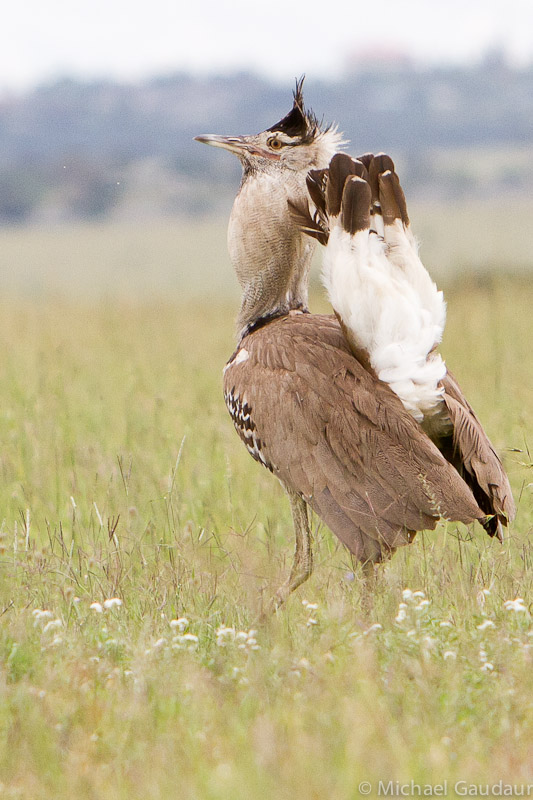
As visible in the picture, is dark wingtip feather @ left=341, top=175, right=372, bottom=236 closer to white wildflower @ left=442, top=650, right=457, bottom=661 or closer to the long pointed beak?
the long pointed beak

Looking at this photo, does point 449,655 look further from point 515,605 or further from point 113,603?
point 113,603

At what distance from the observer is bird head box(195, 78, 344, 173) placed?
4008mm

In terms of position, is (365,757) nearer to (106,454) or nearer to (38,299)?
(106,454)

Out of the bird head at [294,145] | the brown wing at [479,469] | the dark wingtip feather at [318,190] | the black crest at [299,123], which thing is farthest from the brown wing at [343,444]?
the black crest at [299,123]

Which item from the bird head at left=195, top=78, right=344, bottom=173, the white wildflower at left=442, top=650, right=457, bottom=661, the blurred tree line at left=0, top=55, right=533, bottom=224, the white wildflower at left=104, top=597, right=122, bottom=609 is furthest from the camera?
the blurred tree line at left=0, top=55, right=533, bottom=224

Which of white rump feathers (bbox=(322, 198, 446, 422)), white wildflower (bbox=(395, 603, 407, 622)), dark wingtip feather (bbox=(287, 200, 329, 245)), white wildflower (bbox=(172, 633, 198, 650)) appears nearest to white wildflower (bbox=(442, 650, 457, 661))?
white wildflower (bbox=(395, 603, 407, 622))

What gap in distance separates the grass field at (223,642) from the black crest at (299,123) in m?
1.57

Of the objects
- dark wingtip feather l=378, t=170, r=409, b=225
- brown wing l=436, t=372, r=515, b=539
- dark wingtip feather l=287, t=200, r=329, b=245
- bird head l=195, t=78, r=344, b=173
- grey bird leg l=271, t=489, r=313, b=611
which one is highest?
bird head l=195, t=78, r=344, b=173

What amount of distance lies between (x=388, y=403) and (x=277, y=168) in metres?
1.25

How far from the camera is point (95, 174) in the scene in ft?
217

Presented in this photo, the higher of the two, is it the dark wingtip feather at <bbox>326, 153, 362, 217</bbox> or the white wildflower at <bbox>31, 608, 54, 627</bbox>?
the dark wingtip feather at <bbox>326, 153, 362, 217</bbox>

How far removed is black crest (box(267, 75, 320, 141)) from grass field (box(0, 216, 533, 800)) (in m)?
1.57

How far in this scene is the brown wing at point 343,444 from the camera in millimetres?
3111

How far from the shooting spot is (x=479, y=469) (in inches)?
133
